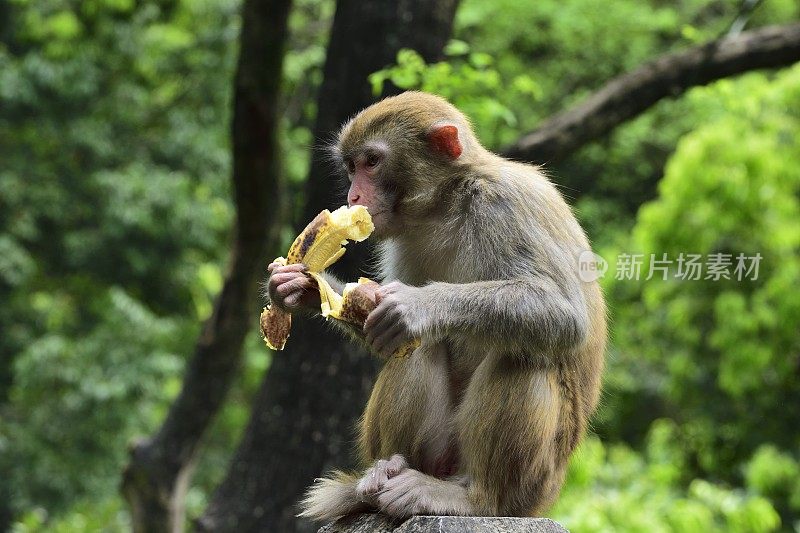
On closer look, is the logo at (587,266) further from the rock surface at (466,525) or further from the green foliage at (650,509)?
the green foliage at (650,509)

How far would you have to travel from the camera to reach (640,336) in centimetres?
1505

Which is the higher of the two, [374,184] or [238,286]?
[374,184]

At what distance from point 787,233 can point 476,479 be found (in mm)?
7648

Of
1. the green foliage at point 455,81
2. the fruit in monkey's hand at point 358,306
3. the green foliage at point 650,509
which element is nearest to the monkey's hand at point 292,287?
the fruit in monkey's hand at point 358,306

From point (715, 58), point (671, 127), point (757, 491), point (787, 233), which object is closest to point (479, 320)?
point (715, 58)

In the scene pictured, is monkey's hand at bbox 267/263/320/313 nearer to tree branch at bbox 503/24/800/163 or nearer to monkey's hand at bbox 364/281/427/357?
monkey's hand at bbox 364/281/427/357

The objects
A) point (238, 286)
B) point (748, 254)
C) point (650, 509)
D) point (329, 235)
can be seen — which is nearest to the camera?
point (329, 235)

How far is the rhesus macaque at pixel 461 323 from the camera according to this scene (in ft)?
11.0

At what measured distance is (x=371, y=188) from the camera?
12.3ft

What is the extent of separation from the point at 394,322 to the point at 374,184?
26.4 inches

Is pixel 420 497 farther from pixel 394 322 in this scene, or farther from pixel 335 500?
pixel 394 322

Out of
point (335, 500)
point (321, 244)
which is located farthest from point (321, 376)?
point (321, 244)

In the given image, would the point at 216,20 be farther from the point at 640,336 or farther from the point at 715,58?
the point at 715,58

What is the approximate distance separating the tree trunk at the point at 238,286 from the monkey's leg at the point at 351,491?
2.94m
